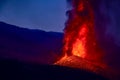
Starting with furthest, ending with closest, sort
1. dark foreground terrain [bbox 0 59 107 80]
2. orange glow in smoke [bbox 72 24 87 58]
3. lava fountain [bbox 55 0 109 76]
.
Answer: lava fountain [bbox 55 0 109 76] < orange glow in smoke [bbox 72 24 87 58] < dark foreground terrain [bbox 0 59 107 80]

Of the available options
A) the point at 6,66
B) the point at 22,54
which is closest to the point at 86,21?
the point at 6,66

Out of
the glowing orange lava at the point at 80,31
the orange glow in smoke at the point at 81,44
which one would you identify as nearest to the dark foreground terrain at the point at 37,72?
the orange glow in smoke at the point at 81,44

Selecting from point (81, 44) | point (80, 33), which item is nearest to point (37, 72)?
point (81, 44)

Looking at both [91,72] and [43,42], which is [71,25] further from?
[43,42]

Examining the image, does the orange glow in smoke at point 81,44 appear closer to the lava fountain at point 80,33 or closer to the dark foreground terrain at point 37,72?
the lava fountain at point 80,33

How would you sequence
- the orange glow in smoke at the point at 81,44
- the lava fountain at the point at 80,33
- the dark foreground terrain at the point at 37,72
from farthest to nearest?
the lava fountain at the point at 80,33
the orange glow in smoke at the point at 81,44
the dark foreground terrain at the point at 37,72

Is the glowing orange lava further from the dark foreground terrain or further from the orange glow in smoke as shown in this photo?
the dark foreground terrain

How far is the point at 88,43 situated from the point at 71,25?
374 cm

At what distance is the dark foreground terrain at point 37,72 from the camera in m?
40.7

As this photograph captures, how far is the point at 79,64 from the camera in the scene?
5041 cm

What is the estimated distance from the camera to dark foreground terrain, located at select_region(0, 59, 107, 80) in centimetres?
4072

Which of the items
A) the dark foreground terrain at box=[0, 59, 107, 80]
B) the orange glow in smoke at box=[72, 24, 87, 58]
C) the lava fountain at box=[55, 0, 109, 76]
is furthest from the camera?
the lava fountain at box=[55, 0, 109, 76]

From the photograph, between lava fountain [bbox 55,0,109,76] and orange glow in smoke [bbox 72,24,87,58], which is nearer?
orange glow in smoke [bbox 72,24,87,58]

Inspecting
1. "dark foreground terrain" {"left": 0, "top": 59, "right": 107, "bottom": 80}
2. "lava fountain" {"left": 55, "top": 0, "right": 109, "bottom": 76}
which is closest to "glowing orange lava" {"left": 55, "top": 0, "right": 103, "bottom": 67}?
"lava fountain" {"left": 55, "top": 0, "right": 109, "bottom": 76}
